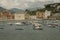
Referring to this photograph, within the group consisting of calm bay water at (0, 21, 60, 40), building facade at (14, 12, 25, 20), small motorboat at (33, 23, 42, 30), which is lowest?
calm bay water at (0, 21, 60, 40)

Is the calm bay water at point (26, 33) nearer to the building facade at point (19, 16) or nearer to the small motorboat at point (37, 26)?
the small motorboat at point (37, 26)

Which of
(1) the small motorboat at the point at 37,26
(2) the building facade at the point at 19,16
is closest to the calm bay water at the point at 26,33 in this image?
(1) the small motorboat at the point at 37,26

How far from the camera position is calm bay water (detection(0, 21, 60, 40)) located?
116 inches

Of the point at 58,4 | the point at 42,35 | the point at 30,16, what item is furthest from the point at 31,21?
the point at 58,4

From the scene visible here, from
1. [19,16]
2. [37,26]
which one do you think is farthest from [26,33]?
[19,16]

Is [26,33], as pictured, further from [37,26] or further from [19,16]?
[19,16]

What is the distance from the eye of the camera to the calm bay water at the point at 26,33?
9.68 ft

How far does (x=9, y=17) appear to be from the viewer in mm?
3029

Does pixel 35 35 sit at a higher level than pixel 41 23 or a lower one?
lower

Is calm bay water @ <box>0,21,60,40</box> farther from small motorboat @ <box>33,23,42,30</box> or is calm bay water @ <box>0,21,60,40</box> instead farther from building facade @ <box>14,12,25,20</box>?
building facade @ <box>14,12,25,20</box>

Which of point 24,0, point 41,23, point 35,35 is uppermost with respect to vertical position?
point 24,0

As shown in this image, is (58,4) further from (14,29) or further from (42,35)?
(14,29)

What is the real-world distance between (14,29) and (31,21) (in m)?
0.35

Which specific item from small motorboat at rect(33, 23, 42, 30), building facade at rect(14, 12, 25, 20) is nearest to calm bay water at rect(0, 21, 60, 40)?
small motorboat at rect(33, 23, 42, 30)
